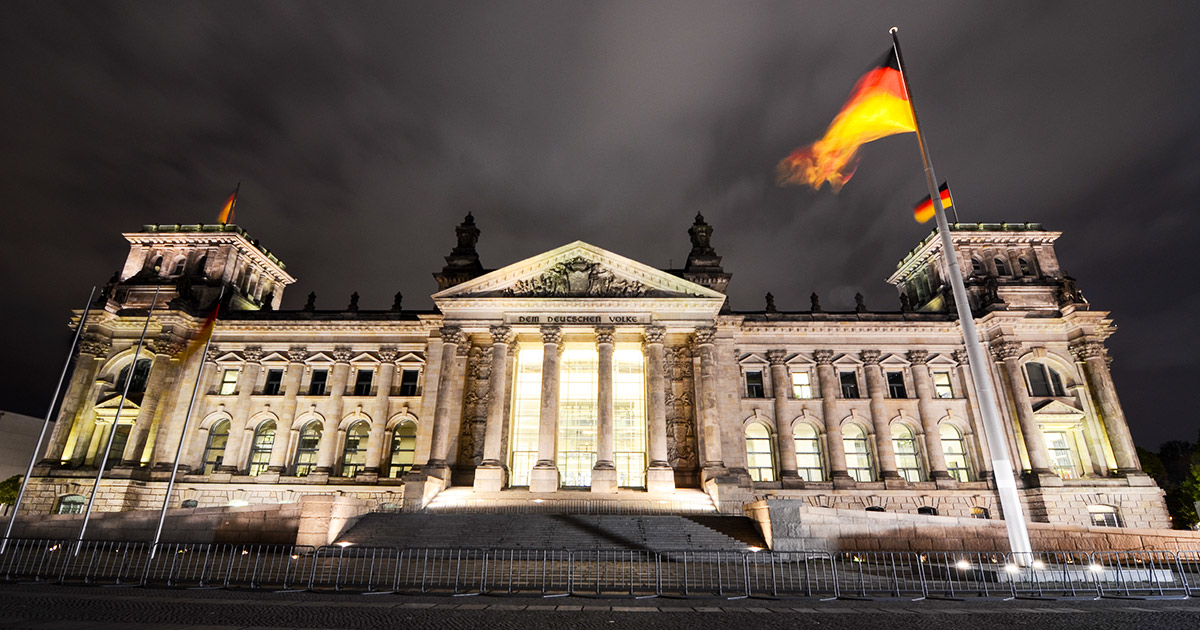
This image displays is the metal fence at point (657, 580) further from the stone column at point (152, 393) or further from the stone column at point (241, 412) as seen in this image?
the stone column at point (152, 393)

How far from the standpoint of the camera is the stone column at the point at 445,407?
105ft

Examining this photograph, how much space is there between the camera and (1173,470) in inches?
3118

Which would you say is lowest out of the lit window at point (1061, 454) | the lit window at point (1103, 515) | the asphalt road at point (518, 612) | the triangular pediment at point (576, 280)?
the asphalt road at point (518, 612)

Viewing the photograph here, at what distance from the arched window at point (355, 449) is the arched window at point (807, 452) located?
96.1 feet

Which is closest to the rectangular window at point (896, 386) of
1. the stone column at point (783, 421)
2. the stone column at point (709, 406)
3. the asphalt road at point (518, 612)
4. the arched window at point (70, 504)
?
the stone column at point (783, 421)

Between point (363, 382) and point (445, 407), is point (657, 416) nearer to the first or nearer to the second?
point (445, 407)

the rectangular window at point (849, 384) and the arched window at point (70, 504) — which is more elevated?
the rectangular window at point (849, 384)

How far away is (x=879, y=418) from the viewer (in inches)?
1486

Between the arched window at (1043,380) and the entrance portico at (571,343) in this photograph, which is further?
the arched window at (1043,380)

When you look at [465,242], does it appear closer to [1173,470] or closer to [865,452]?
[865,452]

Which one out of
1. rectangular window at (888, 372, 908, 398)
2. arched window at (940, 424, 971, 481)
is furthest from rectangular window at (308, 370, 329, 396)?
arched window at (940, 424, 971, 481)

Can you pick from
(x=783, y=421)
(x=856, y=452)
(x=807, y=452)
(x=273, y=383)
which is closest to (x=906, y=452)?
(x=856, y=452)

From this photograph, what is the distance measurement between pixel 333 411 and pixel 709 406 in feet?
84.5

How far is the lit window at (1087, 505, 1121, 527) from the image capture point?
3341 centimetres
